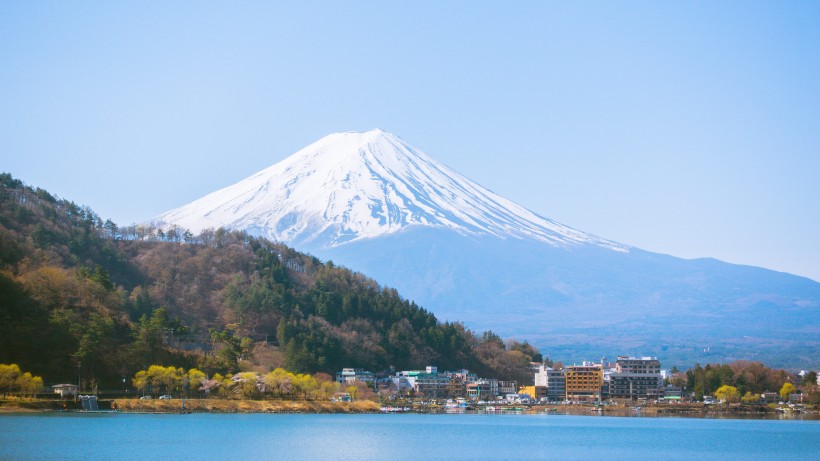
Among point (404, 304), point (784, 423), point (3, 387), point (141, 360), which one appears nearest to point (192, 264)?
point (404, 304)

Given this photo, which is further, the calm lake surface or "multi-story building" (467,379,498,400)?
Result: "multi-story building" (467,379,498,400)

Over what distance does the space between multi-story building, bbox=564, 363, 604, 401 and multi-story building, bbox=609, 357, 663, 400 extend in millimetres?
1412

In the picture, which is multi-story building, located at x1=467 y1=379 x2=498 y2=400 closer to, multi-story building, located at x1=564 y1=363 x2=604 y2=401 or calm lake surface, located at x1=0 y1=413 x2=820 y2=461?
multi-story building, located at x1=564 y1=363 x2=604 y2=401

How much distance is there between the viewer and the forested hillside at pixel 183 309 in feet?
203

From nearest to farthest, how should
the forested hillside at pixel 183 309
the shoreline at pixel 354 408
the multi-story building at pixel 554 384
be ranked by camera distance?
the shoreline at pixel 354 408 → the forested hillside at pixel 183 309 → the multi-story building at pixel 554 384

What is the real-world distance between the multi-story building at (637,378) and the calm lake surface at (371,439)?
29.2 m

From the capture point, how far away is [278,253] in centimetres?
10388

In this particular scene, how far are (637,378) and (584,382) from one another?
4470 mm

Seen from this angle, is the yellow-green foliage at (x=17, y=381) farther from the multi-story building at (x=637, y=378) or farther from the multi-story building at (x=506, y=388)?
the multi-story building at (x=637, y=378)

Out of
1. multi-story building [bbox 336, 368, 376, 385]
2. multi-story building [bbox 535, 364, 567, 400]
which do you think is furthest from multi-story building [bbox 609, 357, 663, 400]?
multi-story building [bbox 336, 368, 376, 385]

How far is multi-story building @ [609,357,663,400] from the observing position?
96.0 metres

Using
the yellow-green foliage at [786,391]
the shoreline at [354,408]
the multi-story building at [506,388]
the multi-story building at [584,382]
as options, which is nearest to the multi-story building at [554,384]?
the multi-story building at [584,382]

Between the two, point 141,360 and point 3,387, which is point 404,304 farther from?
point 3,387

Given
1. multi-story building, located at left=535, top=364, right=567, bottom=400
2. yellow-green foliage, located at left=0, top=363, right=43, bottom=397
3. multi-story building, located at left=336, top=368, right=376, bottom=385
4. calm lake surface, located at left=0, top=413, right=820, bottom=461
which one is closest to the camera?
calm lake surface, located at left=0, top=413, right=820, bottom=461
